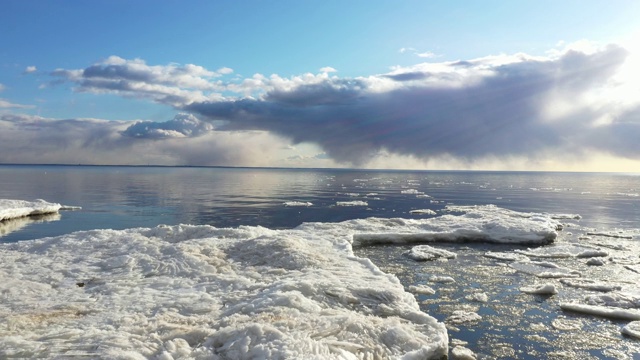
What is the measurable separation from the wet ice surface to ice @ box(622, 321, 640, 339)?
1.1 inches

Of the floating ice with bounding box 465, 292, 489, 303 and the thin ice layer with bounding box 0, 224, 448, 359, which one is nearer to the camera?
the thin ice layer with bounding box 0, 224, 448, 359

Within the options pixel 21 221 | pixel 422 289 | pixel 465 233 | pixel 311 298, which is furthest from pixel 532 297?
pixel 21 221

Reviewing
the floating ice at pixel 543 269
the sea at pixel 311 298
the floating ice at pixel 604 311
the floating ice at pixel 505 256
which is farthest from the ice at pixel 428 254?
the floating ice at pixel 604 311

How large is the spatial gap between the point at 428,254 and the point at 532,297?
715 cm

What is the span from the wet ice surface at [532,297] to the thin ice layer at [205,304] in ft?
4.89

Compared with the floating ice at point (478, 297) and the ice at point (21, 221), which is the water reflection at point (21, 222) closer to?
the ice at point (21, 221)

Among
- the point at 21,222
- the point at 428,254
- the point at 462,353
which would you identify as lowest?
the point at 21,222

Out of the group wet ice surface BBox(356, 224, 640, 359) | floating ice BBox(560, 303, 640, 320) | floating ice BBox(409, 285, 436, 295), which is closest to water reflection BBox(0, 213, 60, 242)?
wet ice surface BBox(356, 224, 640, 359)

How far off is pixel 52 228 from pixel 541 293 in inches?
1378

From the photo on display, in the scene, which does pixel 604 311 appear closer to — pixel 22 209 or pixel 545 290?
pixel 545 290

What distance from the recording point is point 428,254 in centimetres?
2167

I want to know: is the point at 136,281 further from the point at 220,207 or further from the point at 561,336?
the point at 220,207

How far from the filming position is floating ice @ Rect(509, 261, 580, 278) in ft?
59.1

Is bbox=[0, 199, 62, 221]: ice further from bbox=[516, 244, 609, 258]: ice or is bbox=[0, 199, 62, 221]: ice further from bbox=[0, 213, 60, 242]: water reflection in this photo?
bbox=[516, 244, 609, 258]: ice
